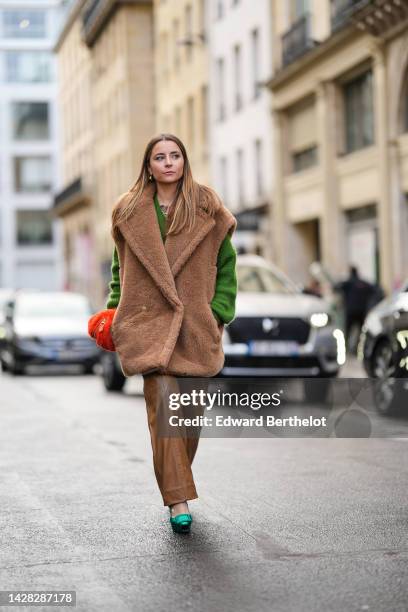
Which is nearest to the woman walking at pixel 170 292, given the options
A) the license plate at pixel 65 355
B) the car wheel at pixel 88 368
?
the license plate at pixel 65 355

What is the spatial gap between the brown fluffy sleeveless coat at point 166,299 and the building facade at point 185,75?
39.4 m

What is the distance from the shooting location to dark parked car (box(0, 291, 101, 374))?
2433cm

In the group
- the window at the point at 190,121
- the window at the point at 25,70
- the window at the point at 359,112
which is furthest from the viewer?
the window at the point at 25,70

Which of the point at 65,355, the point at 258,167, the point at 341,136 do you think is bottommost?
the point at 65,355

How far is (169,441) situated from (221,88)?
38746 mm

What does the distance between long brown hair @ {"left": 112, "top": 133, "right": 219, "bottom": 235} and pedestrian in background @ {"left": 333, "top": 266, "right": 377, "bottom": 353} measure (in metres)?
19.8

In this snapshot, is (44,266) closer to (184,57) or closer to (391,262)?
(184,57)

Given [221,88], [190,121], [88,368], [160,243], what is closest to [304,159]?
[221,88]

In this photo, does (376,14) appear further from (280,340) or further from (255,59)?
(280,340)

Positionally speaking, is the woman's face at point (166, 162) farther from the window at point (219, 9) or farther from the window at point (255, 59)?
the window at point (219, 9)

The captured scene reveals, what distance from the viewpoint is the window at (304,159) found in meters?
34.8

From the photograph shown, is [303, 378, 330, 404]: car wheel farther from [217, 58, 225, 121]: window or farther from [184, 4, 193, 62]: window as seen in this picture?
[184, 4, 193, 62]: window

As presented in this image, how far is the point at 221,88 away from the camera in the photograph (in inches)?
1753

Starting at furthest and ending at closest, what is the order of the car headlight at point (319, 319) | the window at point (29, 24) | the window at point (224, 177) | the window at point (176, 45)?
the window at point (29, 24) < the window at point (176, 45) < the window at point (224, 177) < the car headlight at point (319, 319)
